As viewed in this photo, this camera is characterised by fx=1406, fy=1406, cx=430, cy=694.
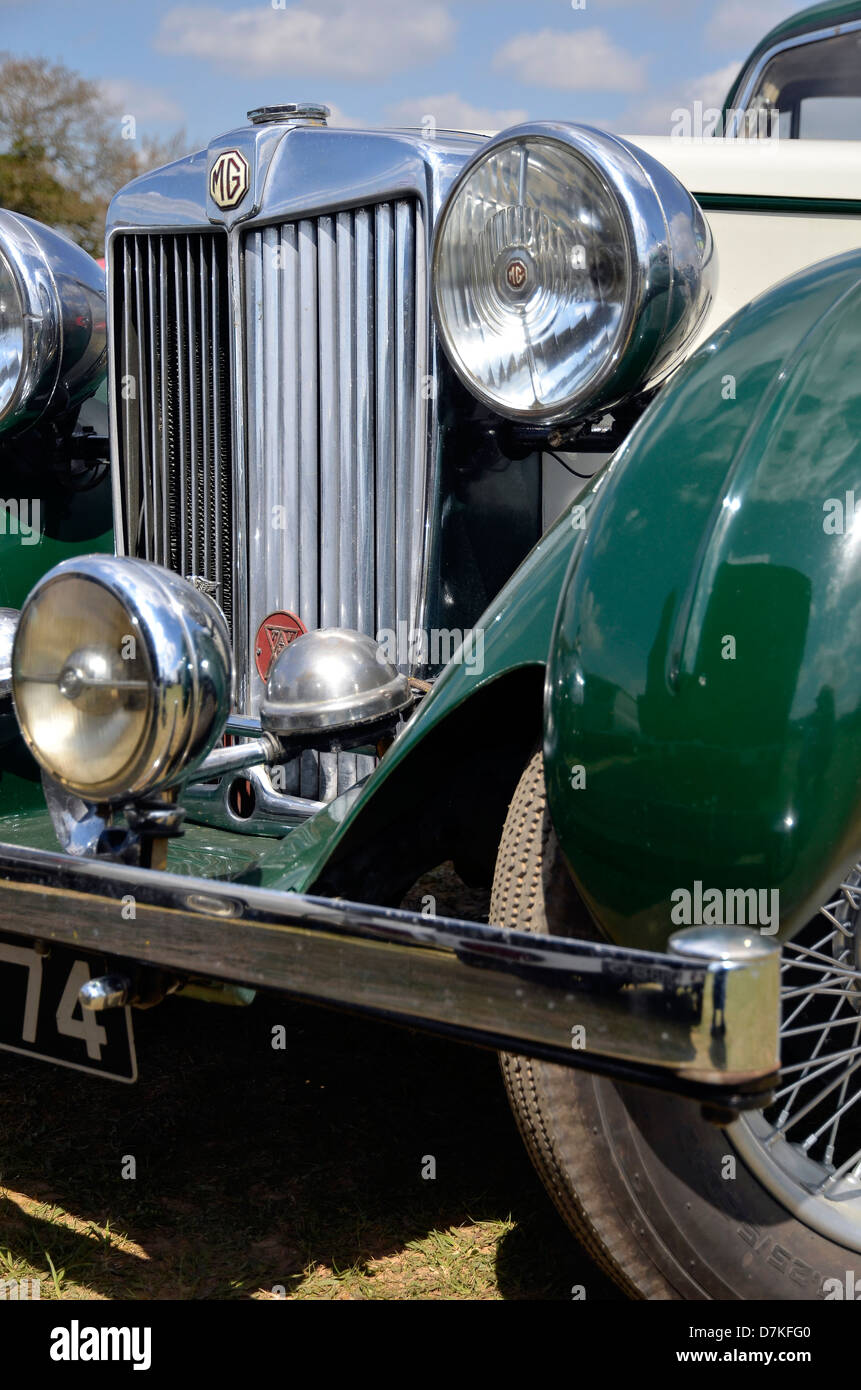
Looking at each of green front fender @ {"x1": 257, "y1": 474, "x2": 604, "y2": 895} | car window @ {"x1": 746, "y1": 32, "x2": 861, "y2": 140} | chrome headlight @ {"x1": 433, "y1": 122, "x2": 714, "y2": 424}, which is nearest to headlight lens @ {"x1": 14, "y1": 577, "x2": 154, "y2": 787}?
green front fender @ {"x1": 257, "y1": 474, "x2": 604, "y2": 895}

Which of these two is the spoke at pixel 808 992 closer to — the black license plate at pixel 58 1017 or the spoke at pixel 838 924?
the spoke at pixel 838 924

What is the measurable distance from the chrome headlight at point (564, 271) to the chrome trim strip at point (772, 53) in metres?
1.54

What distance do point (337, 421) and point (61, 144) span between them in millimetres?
14080

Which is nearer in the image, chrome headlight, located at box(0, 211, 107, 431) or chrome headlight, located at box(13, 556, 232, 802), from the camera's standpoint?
chrome headlight, located at box(13, 556, 232, 802)

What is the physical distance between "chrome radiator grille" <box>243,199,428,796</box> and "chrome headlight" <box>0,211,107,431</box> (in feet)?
1.38

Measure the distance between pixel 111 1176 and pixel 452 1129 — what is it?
56 cm

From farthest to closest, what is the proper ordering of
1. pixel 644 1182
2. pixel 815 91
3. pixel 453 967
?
pixel 815 91 → pixel 644 1182 → pixel 453 967

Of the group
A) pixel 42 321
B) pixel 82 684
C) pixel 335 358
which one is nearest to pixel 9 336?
pixel 42 321

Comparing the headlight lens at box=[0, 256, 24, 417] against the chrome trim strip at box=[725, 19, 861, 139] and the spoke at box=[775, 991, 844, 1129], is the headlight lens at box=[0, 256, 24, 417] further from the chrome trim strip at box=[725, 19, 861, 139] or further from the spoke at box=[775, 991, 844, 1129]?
the spoke at box=[775, 991, 844, 1129]

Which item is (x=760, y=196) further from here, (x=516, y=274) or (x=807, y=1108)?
(x=807, y=1108)

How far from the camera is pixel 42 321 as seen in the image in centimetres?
255

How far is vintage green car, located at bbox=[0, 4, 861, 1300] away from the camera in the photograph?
1309mm

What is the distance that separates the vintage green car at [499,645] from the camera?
4.29 ft

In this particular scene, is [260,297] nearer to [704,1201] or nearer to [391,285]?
[391,285]
